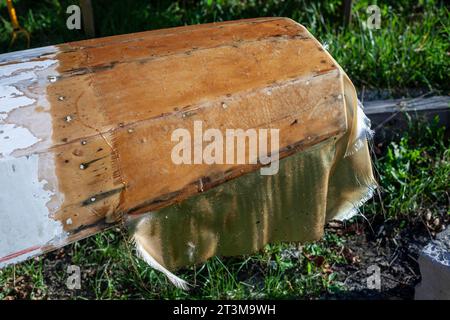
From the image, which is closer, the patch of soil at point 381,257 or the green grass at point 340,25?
the patch of soil at point 381,257

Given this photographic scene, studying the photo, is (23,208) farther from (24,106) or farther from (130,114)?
(130,114)

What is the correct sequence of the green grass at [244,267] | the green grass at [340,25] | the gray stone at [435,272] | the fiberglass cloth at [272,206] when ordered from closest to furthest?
1. the fiberglass cloth at [272,206]
2. the gray stone at [435,272]
3. the green grass at [244,267]
4. the green grass at [340,25]

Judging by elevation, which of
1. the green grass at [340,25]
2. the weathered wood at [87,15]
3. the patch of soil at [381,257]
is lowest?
the patch of soil at [381,257]

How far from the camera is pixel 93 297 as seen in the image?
307 cm

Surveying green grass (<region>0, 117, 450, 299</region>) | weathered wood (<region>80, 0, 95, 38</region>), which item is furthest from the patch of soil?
weathered wood (<region>80, 0, 95, 38</region>)

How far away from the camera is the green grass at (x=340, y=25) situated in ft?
13.1

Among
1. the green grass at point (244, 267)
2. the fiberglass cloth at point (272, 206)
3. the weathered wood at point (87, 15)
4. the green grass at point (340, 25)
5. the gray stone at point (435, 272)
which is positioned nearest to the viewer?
the fiberglass cloth at point (272, 206)

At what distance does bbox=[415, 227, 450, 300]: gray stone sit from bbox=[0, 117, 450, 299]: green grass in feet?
1.47

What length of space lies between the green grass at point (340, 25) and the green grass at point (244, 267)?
0.74 meters

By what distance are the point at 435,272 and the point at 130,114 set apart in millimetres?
1448

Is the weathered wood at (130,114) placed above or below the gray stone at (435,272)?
above

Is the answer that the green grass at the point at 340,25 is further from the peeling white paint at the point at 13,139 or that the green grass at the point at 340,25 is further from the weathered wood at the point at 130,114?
the peeling white paint at the point at 13,139

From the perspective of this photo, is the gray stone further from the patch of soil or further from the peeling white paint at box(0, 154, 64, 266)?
the peeling white paint at box(0, 154, 64, 266)

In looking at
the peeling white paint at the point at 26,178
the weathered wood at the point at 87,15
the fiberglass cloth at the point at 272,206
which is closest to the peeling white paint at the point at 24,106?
the peeling white paint at the point at 26,178
